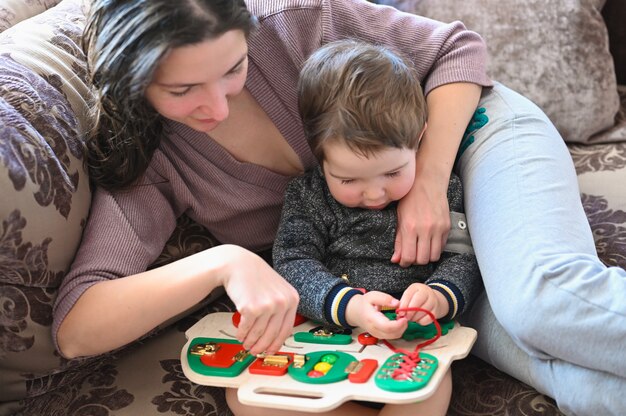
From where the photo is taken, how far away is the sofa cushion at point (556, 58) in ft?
6.16

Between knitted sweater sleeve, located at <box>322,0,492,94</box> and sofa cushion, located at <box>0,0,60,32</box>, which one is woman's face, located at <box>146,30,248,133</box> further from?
sofa cushion, located at <box>0,0,60,32</box>

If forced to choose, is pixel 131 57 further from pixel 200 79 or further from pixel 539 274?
pixel 539 274

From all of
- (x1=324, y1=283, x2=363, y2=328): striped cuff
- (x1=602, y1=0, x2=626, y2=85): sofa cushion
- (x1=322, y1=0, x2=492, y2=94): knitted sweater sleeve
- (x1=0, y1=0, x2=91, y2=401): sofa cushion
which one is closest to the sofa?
(x1=0, y1=0, x2=91, y2=401): sofa cushion

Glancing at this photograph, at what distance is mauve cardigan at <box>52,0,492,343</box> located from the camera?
1.39 metres

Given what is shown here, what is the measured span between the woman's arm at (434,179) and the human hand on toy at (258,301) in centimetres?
29

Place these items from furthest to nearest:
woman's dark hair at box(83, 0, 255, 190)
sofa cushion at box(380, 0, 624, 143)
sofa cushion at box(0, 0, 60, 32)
→ sofa cushion at box(380, 0, 624, 143) < sofa cushion at box(0, 0, 60, 32) < woman's dark hair at box(83, 0, 255, 190)

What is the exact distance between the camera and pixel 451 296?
4.17 feet

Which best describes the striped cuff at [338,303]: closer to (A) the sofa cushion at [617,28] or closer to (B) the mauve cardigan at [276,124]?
(B) the mauve cardigan at [276,124]

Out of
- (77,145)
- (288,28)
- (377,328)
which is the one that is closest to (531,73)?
(288,28)

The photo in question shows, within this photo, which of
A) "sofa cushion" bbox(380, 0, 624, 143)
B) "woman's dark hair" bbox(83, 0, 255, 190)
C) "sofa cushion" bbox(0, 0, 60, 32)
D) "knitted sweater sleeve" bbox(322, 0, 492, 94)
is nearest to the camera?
"woman's dark hair" bbox(83, 0, 255, 190)

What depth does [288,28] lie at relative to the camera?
4.71 feet

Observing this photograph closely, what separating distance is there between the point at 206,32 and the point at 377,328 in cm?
50

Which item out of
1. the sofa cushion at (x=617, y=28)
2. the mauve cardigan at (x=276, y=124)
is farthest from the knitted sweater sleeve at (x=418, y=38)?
the sofa cushion at (x=617, y=28)

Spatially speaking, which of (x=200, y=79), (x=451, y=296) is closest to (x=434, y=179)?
(x=451, y=296)
